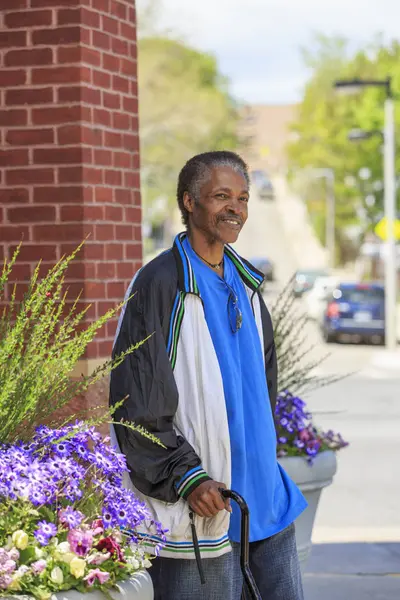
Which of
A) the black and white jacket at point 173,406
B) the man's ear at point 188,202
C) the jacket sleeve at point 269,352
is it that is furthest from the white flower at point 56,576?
the man's ear at point 188,202

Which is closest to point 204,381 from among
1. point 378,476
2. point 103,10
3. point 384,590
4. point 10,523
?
point 10,523

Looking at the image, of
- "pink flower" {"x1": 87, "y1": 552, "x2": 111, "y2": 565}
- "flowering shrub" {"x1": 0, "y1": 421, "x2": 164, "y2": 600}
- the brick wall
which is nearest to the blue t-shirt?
"flowering shrub" {"x1": 0, "y1": 421, "x2": 164, "y2": 600}

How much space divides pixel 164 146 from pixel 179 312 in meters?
50.6

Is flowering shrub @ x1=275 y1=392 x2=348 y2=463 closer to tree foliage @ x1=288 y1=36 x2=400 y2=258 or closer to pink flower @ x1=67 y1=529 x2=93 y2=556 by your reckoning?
pink flower @ x1=67 y1=529 x2=93 y2=556

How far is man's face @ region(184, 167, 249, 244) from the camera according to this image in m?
3.62

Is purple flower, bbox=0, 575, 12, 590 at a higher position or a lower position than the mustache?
lower

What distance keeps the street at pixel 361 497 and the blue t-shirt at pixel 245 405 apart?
273cm

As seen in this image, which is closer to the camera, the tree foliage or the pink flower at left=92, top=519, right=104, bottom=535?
the pink flower at left=92, top=519, right=104, bottom=535

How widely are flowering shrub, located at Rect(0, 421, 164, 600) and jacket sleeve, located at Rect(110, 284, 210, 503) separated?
0.13 meters

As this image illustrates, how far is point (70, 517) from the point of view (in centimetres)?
Answer: 300

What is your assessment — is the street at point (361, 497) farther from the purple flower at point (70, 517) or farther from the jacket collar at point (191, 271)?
the purple flower at point (70, 517)

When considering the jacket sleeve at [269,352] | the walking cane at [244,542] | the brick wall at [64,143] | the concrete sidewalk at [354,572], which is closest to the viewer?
the walking cane at [244,542]

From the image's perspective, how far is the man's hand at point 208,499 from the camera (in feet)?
11.0

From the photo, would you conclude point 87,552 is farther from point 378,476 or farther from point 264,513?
point 378,476
